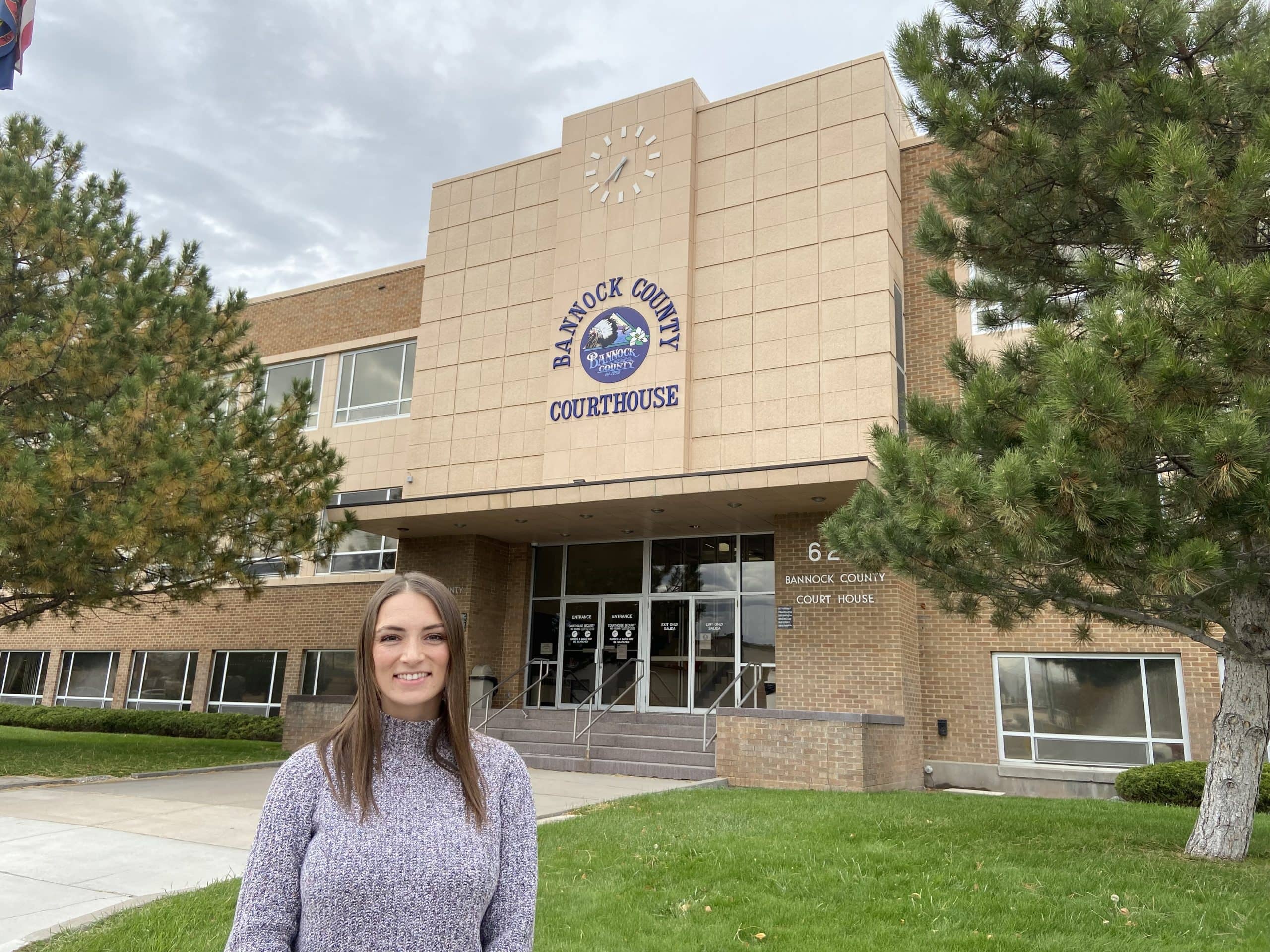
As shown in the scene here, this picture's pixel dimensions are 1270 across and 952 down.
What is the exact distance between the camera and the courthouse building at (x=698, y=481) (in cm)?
1484

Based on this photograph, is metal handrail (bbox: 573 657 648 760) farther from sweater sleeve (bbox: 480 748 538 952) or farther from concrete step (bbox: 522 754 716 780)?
sweater sleeve (bbox: 480 748 538 952)

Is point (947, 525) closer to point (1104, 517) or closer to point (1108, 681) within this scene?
point (1104, 517)

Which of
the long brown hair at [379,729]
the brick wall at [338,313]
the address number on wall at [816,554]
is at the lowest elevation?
the long brown hair at [379,729]

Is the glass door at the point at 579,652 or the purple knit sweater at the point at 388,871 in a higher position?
the glass door at the point at 579,652

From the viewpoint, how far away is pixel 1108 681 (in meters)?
14.9

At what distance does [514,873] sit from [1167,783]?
1271 cm

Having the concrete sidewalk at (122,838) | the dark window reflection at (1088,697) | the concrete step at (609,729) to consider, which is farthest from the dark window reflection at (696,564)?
the dark window reflection at (1088,697)

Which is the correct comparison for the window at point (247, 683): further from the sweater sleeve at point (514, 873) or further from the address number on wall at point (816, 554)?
the sweater sleeve at point (514, 873)

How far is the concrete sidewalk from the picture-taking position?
6.27 meters

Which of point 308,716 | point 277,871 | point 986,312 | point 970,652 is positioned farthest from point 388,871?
point 308,716

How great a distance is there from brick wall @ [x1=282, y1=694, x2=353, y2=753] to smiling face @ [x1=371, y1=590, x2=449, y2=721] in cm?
1505

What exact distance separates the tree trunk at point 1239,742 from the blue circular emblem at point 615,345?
1124 cm

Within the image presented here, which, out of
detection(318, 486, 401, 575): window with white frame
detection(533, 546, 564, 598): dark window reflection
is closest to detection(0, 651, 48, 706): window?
detection(318, 486, 401, 575): window with white frame

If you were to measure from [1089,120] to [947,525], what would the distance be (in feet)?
13.1
